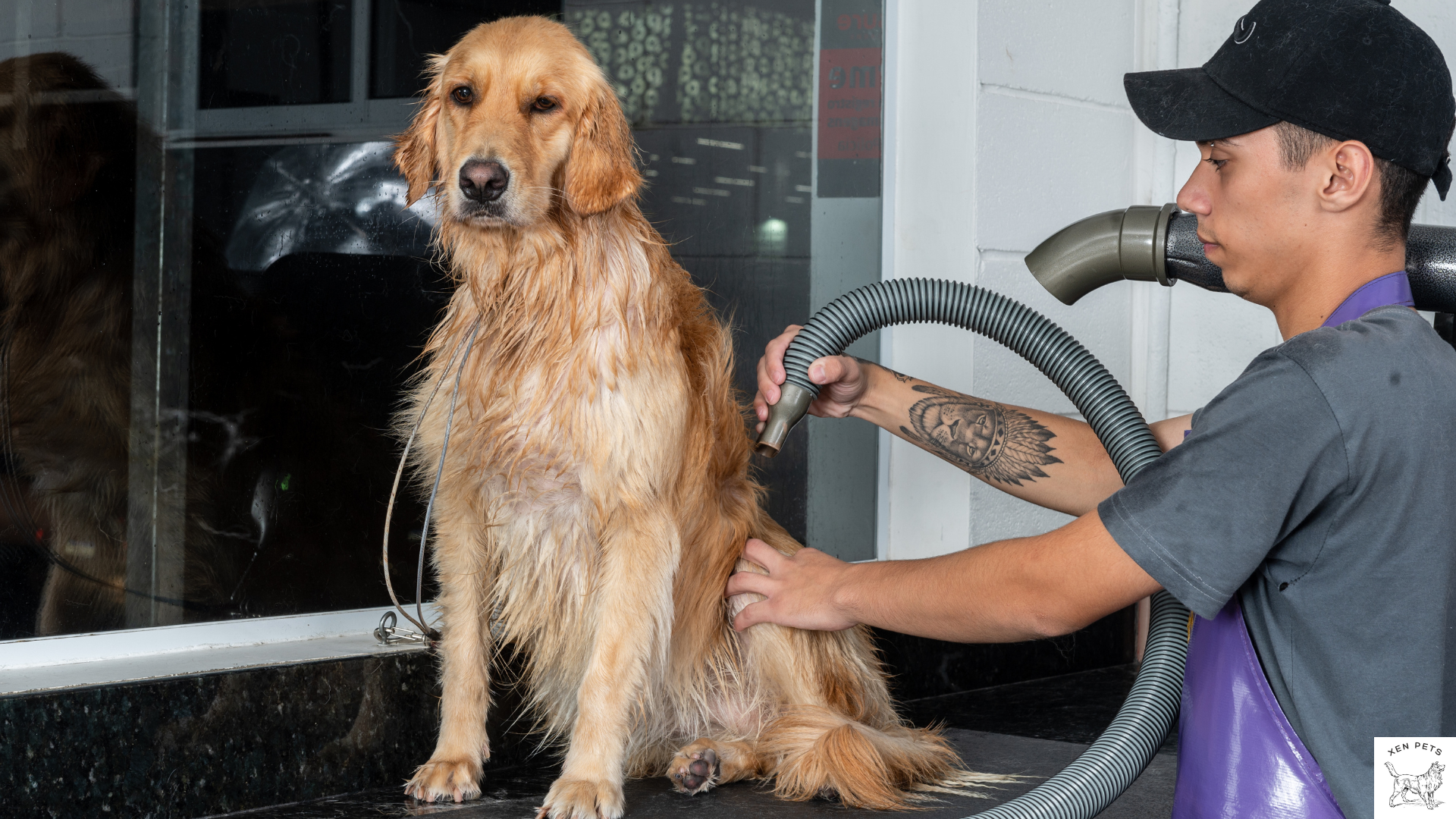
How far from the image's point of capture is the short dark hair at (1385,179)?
4.51 feet

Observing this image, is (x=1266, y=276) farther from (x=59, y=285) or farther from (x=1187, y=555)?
(x=59, y=285)

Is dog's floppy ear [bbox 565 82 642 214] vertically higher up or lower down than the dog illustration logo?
higher up

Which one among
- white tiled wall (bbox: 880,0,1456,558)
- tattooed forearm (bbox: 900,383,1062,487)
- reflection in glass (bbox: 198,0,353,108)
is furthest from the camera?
white tiled wall (bbox: 880,0,1456,558)

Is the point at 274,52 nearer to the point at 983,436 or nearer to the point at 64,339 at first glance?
the point at 64,339

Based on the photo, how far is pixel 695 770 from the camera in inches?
82.4

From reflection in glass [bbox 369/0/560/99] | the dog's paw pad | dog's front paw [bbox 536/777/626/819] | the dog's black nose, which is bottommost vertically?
the dog's paw pad

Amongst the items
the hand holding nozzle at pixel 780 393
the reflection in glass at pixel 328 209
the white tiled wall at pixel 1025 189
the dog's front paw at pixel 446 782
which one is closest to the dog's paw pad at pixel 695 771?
the dog's front paw at pixel 446 782

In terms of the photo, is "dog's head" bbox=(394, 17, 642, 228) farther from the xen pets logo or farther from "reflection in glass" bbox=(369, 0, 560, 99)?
the xen pets logo

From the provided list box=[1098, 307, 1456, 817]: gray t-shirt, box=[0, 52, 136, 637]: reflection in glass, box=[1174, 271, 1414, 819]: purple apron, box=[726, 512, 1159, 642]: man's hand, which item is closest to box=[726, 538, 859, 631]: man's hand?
box=[726, 512, 1159, 642]: man's hand

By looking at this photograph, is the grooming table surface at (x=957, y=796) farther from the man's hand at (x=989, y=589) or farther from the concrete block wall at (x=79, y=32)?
the concrete block wall at (x=79, y=32)

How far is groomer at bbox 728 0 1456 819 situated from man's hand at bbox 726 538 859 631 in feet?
1.63

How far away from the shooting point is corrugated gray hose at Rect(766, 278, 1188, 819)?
1546mm

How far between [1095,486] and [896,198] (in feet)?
4.12

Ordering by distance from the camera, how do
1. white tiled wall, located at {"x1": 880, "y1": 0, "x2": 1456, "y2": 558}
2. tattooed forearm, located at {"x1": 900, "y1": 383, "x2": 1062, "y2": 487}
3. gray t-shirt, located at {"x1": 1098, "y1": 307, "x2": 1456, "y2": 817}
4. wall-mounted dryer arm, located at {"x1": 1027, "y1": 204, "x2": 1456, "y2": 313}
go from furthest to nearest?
1. white tiled wall, located at {"x1": 880, "y1": 0, "x2": 1456, "y2": 558}
2. tattooed forearm, located at {"x1": 900, "y1": 383, "x2": 1062, "y2": 487}
3. wall-mounted dryer arm, located at {"x1": 1027, "y1": 204, "x2": 1456, "y2": 313}
4. gray t-shirt, located at {"x1": 1098, "y1": 307, "x2": 1456, "y2": 817}
